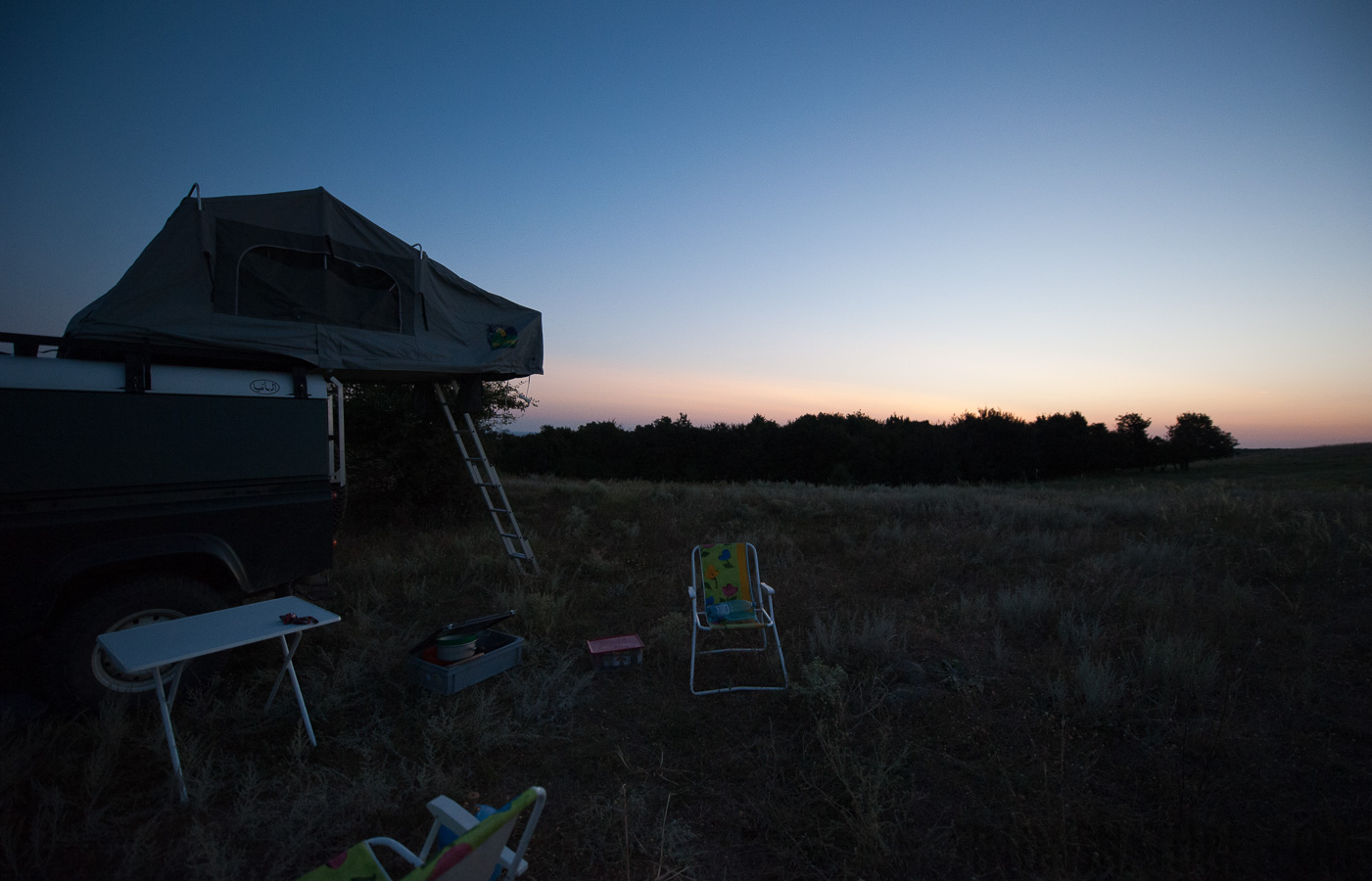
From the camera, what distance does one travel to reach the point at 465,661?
445cm

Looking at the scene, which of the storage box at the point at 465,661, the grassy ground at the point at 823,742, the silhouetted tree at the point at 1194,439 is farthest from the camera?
the silhouetted tree at the point at 1194,439

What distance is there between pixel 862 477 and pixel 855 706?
37110mm

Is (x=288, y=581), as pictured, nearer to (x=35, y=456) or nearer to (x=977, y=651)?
(x=35, y=456)

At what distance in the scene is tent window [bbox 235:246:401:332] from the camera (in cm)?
512

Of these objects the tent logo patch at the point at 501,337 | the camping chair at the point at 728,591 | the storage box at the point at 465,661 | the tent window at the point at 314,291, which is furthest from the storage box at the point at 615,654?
the tent window at the point at 314,291

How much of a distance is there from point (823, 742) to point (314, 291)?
18.7 feet

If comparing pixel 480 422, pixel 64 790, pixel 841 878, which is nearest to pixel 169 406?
pixel 64 790

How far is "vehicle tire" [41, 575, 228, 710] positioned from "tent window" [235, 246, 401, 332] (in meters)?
2.32

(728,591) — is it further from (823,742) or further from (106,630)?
(106,630)

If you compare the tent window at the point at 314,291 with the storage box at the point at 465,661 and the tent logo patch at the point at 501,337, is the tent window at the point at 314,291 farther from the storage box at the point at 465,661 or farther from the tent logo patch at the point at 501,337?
the storage box at the point at 465,661

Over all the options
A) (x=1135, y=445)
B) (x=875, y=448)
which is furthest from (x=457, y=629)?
(x=1135, y=445)

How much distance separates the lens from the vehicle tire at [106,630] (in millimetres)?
3508

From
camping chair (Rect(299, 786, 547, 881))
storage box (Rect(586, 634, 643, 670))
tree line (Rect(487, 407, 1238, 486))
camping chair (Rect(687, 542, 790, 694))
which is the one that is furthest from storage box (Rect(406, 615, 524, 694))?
tree line (Rect(487, 407, 1238, 486))

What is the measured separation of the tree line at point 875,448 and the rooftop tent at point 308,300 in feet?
106
